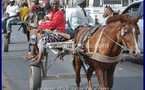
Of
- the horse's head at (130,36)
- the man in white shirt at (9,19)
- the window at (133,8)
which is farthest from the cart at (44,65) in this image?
the man in white shirt at (9,19)

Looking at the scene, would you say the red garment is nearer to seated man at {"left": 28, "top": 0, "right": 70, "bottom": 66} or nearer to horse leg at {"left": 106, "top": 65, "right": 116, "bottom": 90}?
seated man at {"left": 28, "top": 0, "right": 70, "bottom": 66}

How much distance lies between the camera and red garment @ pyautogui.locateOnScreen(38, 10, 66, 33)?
26.7ft

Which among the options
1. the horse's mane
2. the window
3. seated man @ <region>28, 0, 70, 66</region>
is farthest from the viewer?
the window

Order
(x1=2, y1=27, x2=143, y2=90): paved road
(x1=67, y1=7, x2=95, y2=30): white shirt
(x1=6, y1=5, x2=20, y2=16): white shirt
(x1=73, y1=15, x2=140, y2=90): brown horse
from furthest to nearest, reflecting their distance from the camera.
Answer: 1. (x1=6, y1=5, x2=20, y2=16): white shirt
2. (x1=2, y1=27, x2=143, y2=90): paved road
3. (x1=67, y1=7, x2=95, y2=30): white shirt
4. (x1=73, y1=15, x2=140, y2=90): brown horse

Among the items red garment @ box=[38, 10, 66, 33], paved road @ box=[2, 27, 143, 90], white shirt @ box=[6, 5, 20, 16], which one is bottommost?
paved road @ box=[2, 27, 143, 90]

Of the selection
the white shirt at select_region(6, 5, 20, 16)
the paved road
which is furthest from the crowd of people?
the white shirt at select_region(6, 5, 20, 16)

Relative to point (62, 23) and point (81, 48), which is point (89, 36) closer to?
point (81, 48)

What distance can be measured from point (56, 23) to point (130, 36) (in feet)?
7.85

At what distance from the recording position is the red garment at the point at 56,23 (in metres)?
8.15

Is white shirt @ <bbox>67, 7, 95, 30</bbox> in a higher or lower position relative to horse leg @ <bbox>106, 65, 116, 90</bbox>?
higher

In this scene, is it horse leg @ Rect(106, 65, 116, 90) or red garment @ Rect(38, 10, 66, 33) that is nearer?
horse leg @ Rect(106, 65, 116, 90)

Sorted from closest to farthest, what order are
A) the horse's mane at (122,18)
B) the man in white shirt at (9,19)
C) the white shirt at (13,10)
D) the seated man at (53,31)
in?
the horse's mane at (122,18) → the seated man at (53,31) → the man in white shirt at (9,19) → the white shirt at (13,10)

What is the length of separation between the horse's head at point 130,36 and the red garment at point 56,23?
7.07 ft

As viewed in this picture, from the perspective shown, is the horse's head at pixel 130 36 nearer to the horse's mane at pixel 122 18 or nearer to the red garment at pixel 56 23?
the horse's mane at pixel 122 18
